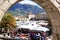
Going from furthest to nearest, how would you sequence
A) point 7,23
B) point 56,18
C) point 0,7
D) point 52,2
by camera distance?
point 7,23 → point 56,18 → point 52,2 → point 0,7

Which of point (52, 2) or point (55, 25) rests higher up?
point (52, 2)

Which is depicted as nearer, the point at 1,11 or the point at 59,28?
the point at 1,11

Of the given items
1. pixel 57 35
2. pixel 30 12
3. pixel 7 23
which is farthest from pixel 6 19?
pixel 30 12

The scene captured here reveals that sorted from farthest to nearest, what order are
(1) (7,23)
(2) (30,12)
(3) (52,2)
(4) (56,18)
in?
(2) (30,12), (1) (7,23), (4) (56,18), (3) (52,2)

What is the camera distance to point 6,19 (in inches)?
872

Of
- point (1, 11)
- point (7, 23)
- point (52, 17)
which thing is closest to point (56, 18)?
point (52, 17)

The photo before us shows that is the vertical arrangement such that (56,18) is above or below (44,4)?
below

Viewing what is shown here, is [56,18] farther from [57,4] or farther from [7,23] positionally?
[7,23]

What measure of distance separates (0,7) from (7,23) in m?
17.6

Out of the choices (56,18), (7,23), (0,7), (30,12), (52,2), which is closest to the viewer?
(0,7)

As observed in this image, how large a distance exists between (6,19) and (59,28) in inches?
707

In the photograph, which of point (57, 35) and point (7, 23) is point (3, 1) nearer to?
point (57, 35)

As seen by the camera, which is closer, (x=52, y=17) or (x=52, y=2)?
(x=52, y=2)

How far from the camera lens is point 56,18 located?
174 inches
